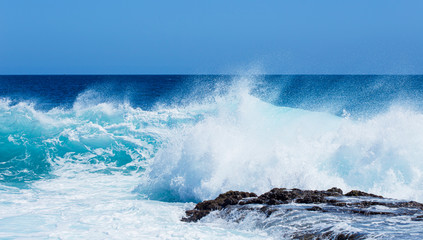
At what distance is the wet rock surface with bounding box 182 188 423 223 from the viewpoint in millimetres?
5660

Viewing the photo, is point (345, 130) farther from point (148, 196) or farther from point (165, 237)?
point (165, 237)

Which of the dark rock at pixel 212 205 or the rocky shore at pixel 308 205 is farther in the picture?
the dark rock at pixel 212 205

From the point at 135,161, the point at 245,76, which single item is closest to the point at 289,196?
the point at 135,161

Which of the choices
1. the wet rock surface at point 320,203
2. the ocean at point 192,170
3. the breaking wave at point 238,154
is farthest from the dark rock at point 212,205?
the breaking wave at point 238,154

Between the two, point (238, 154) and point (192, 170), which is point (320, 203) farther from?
point (192, 170)

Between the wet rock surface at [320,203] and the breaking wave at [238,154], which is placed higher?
the breaking wave at [238,154]

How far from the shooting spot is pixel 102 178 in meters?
10.4

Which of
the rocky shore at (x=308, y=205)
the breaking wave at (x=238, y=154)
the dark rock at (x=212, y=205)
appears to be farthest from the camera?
the breaking wave at (x=238, y=154)

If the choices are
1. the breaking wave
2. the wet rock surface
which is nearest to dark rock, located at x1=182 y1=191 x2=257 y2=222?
the wet rock surface

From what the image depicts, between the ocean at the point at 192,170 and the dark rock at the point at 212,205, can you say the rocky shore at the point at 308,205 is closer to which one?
the dark rock at the point at 212,205

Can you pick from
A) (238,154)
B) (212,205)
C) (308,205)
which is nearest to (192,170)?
(238,154)

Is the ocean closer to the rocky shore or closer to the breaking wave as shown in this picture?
the breaking wave

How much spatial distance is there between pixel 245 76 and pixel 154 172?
989 centimetres

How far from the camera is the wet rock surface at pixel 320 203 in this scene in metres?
5.66
